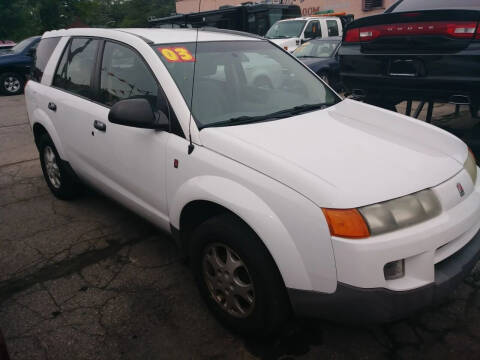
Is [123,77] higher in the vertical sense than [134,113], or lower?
higher

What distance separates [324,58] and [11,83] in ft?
29.4

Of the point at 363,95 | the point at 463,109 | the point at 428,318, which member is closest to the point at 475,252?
the point at 428,318

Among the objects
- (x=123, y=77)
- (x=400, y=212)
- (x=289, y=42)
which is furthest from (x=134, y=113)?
(x=289, y=42)

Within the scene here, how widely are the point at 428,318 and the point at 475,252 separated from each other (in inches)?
22.1

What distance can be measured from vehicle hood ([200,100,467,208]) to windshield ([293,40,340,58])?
7982 millimetres

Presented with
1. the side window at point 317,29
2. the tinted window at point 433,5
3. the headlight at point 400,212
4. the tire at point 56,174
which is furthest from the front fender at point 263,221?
the side window at point 317,29

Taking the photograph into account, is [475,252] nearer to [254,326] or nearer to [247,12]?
[254,326]

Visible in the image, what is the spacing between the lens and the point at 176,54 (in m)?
2.75

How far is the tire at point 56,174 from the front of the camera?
13.1 ft

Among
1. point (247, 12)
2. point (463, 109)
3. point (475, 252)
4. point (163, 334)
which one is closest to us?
point (475, 252)

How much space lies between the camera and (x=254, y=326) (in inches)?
86.7

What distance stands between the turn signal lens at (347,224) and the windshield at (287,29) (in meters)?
12.1

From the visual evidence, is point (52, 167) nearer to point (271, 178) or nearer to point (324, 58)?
point (271, 178)

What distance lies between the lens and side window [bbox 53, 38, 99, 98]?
3359mm
